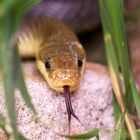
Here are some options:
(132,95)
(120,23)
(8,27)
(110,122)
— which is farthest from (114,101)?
(8,27)

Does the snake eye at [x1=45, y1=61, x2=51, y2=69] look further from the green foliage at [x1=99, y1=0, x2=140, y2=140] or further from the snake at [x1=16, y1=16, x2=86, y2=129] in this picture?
the green foliage at [x1=99, y1=0, x2=140, y2=140]

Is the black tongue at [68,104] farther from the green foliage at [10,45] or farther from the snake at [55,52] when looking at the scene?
the green foliage at [10,45]

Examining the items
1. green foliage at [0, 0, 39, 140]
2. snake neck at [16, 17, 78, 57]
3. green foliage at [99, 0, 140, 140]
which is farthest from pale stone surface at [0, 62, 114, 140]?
green foliage at [0, 0, 39, 140]

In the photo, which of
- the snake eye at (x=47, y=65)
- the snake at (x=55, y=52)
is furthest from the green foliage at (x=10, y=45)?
the snake eye at (x=47, y=65)

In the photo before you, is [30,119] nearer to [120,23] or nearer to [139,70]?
[120,23]

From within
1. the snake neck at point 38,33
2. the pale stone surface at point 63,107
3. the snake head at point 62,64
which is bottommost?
the pale stone surface at point 63,107

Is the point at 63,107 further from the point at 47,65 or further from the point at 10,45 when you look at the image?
the point at 10,45
